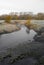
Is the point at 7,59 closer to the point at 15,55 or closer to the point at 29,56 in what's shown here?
the point at 15,55

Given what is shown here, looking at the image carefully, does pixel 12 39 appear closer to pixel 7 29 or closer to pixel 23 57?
pixel 7 29

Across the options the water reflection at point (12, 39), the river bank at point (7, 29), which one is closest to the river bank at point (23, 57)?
the water reflection at point (12, 39)

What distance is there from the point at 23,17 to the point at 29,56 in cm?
2703

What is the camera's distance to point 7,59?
7.87m

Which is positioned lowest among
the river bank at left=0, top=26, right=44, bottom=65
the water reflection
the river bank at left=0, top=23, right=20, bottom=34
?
the river bank at left=0, top=23, right=20, bottom=34

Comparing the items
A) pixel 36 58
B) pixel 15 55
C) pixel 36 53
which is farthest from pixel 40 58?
pixel 15 55

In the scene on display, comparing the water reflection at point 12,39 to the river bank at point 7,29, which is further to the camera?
the river bank at point 7,29

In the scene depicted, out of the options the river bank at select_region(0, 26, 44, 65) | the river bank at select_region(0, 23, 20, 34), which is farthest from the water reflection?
the river bank at select_region(0, 26, 44, 65)

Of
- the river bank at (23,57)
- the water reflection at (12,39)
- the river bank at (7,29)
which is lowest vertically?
the river bank at (7,29)

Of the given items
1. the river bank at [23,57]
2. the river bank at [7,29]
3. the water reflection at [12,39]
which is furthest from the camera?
the river bank at [7,29]

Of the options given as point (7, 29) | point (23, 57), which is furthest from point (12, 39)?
point (23, 57)

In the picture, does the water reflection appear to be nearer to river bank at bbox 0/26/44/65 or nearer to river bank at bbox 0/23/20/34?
river bank at bbox 0/23/20/34

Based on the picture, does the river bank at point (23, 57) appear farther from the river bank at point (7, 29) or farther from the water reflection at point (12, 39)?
the river bank at point (7, 29)

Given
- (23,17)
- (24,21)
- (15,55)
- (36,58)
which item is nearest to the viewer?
(36,58)
